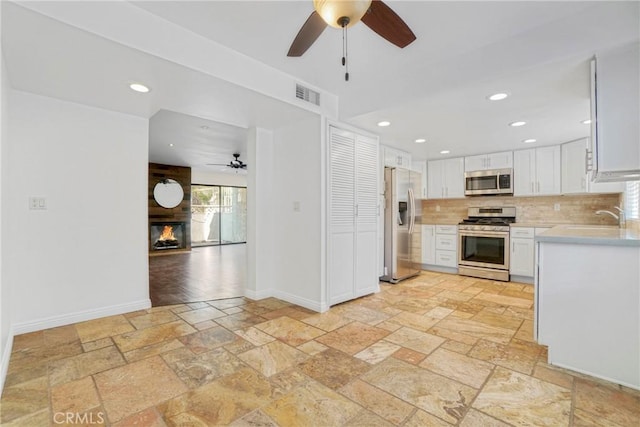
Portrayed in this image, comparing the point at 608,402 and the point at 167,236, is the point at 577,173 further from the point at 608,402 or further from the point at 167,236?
the point at 167,236

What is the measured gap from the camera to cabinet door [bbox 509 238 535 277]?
449 cm

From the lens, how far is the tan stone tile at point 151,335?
2400mm

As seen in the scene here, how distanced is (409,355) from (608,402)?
1.13m

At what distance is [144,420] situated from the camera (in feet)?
5.04

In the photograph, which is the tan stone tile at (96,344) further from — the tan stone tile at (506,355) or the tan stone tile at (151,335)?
the tan stone tile at (506,355)

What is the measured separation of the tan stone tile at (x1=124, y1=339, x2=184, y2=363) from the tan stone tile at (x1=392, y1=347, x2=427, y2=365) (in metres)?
1.74

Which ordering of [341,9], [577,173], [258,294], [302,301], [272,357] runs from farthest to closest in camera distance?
[577,173] → [258,294] → [302,301] → [272,357] → [341,9]

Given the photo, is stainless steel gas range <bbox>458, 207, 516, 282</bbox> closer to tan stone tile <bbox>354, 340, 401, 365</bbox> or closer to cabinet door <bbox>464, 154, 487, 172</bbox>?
cabinet door <bbox>464, 154, 487, 172</bbox>

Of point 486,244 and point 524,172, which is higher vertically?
point 524,172

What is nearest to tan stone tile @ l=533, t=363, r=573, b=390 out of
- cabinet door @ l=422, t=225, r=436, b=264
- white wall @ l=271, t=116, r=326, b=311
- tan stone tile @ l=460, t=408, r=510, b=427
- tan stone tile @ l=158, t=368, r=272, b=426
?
tan stone tile @ l=460, t=408, r=510, b=427

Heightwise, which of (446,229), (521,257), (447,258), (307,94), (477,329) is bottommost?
(477,329)

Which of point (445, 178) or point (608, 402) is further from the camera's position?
point (445, 178)

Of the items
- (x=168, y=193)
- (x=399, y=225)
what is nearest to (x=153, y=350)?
(x=399, y=225)

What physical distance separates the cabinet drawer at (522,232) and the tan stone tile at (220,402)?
4419mm
